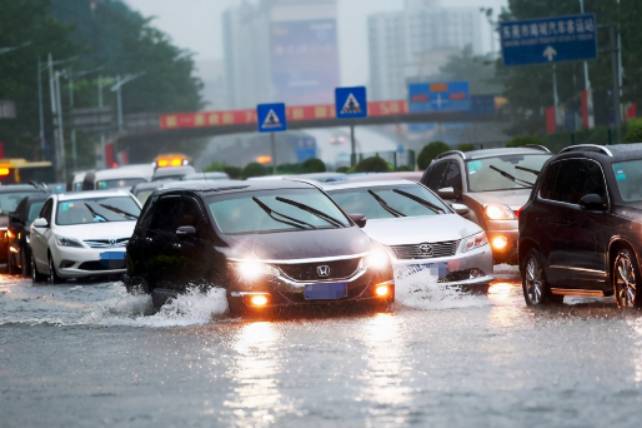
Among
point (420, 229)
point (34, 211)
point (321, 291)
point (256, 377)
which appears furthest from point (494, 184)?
point (256, 377)

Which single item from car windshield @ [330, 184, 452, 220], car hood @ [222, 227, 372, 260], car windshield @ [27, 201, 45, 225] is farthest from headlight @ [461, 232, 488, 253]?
car windshield @ [27, 201, 45, 225]

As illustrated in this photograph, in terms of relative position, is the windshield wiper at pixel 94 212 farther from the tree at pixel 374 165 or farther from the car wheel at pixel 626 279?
the tree at pixel 374 165

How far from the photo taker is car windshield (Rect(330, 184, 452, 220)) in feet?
67.3

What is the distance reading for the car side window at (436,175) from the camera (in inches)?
1021

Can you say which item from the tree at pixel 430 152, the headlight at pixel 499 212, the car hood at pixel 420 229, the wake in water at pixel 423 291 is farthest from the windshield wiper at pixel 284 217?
the tree at pixel 430 152

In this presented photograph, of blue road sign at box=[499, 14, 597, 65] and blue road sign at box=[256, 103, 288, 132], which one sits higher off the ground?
blue road sign at box=[499, 14, 597, 65]

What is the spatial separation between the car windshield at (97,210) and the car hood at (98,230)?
1.24 feet

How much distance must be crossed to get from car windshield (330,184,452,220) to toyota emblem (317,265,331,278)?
4.17 metres

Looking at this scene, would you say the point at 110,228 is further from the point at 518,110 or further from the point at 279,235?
the point at 518,110

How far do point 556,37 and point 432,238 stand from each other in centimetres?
3447

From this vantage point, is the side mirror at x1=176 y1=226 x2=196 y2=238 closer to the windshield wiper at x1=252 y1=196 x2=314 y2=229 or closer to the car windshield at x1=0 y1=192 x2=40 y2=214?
the windshield wiper at x1=252 y1=196 x2=314 y2=229

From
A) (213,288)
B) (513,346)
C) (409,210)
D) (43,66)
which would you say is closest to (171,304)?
(213,288)

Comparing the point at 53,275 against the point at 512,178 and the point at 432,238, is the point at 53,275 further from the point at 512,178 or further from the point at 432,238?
the point at 432,238

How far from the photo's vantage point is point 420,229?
19.2 meters
